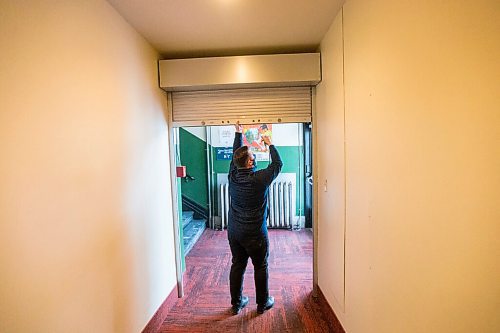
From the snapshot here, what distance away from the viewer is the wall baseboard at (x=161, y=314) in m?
2.00

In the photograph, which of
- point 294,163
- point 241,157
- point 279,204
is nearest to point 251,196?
point 241,157

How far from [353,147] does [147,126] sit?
5.10 ft

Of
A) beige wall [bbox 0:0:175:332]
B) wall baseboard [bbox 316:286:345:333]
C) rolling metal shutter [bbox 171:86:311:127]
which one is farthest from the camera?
rolling metal shutter [bbox 171:86:311:127]

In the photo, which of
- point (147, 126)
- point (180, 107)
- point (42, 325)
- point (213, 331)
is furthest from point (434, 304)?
point (180, 107)

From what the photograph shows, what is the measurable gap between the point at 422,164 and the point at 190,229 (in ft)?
13.3

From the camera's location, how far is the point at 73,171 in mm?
1233

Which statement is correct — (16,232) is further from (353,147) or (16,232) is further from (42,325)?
(353,147)

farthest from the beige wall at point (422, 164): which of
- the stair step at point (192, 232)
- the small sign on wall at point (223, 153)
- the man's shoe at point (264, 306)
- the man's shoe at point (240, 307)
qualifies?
the small sign on wall at point (223, 153)

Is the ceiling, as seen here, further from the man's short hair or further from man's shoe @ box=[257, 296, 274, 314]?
man's shoe @ box=[257, 296, 274, 314]

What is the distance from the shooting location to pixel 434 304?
90cm

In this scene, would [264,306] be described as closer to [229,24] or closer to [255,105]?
[255,105]

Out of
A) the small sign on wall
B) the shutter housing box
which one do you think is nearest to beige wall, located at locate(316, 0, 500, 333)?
the shutter housing box

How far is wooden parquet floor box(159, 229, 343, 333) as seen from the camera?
86.5 inches

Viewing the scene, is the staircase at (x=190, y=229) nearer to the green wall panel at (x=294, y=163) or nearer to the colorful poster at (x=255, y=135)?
the green wall panel at (x=294, y=163)
